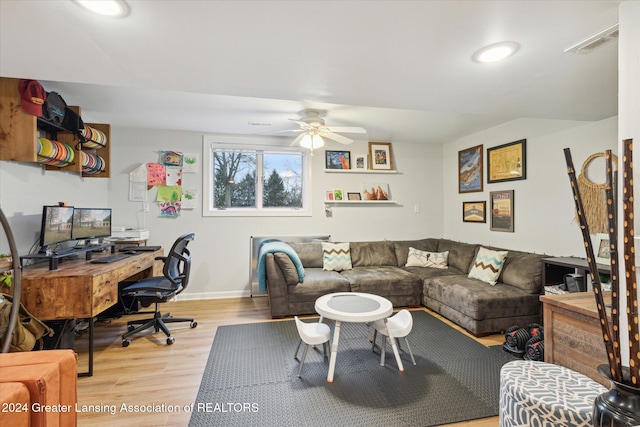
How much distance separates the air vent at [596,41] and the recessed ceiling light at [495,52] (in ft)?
0.94

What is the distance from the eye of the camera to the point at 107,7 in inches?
45.4

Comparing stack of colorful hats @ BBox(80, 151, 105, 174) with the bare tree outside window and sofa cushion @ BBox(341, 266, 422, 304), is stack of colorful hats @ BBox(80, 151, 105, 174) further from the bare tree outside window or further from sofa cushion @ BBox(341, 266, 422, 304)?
sofa cushion @ BBox(341, 266, 422, 304)

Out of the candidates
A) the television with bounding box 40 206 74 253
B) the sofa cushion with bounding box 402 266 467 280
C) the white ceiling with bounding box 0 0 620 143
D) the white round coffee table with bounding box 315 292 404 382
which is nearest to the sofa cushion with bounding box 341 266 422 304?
the sofa cushion with bounding box 402 266 467 280

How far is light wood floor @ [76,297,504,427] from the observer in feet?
5.66

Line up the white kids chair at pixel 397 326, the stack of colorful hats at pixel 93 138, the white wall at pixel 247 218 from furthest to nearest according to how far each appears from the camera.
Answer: the white wall at pixel 247 218 → the stack of colorful hats at pixel 93 138 → the white kids chair at pixel 397 326

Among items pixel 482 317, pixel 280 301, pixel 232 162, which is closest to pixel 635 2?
pixel 482 317

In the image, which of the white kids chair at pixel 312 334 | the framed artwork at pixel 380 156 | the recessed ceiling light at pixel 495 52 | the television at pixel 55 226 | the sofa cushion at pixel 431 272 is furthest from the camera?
the framed artwork at pixel 380 156

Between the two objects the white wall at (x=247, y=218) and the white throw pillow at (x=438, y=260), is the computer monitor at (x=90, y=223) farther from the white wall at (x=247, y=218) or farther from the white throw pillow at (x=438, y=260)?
the white throw pillow at (x=438, y=260)

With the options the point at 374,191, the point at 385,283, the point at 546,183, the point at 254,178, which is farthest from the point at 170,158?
the point at 546,183

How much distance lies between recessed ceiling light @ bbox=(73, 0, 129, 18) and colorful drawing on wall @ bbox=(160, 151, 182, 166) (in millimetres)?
2945

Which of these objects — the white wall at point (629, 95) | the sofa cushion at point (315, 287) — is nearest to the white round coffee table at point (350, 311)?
the sofa cushion at point (315, 287)

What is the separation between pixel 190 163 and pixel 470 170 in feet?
13.1

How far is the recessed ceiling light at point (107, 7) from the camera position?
3.68 feet

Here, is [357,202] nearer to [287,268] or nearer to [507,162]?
[287,268]
